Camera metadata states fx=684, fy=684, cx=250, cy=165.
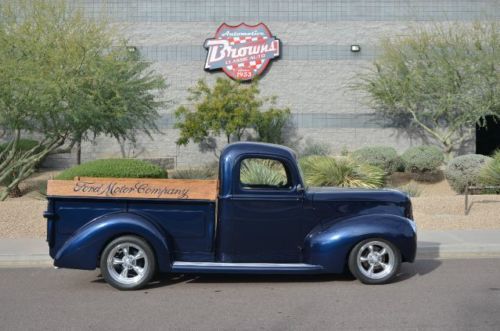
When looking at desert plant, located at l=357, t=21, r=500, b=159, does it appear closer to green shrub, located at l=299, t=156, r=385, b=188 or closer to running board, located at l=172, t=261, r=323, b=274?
green shrub, located at l=299, t=156, r=385, b=188

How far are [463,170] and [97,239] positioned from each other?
1505cm

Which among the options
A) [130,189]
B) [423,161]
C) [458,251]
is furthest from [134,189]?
[423,161]

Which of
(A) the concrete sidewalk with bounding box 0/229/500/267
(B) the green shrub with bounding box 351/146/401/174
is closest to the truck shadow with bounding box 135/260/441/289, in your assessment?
(A) the concrete sidewalk with bounding box 0/229/500/267

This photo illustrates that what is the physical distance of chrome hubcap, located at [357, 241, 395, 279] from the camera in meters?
8.49

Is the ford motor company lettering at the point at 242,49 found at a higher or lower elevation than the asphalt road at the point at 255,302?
higher

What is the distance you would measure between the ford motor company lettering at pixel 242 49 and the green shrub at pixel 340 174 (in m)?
10.4

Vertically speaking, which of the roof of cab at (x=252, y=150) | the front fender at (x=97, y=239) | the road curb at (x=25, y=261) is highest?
the roof of cab at (x=252, y=150)

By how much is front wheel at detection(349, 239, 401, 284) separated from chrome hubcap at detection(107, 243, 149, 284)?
257 centimetres

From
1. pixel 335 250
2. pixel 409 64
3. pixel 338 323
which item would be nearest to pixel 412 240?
pixel 335 250

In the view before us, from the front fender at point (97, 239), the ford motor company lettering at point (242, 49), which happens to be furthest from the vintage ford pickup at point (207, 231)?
the ford motor company lettering at point (242, 49)

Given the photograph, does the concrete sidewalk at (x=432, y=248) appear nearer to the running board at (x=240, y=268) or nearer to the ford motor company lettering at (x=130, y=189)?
the ford motor company lettering at (x=130, y=189)

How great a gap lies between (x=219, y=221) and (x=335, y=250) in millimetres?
1457

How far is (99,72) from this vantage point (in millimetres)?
16391

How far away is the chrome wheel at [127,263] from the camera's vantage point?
8.27m
